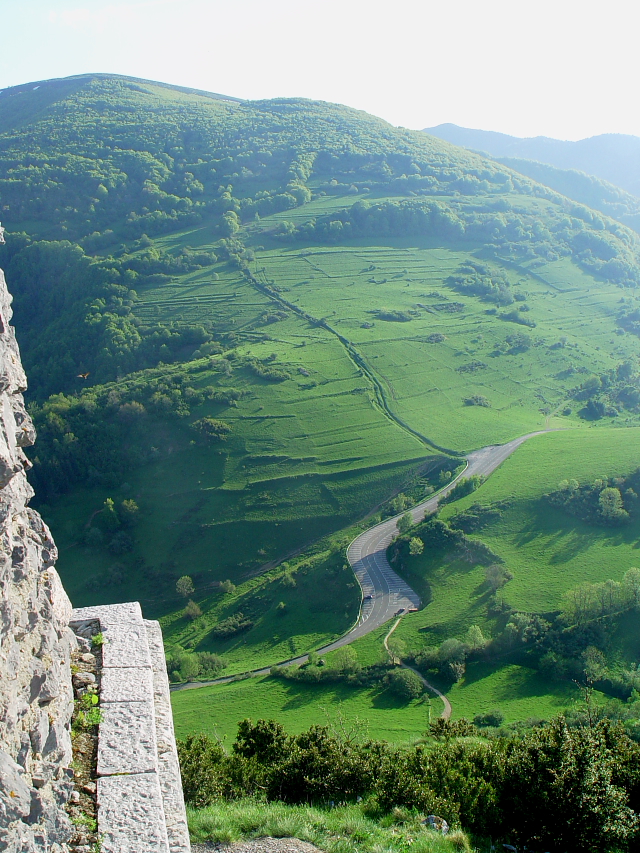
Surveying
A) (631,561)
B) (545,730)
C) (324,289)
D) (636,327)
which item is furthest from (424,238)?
Answer: (545,730)

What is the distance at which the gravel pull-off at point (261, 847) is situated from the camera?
12.9 meters

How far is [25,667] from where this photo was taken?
427 inches

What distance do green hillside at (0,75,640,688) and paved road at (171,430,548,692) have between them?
2.22m

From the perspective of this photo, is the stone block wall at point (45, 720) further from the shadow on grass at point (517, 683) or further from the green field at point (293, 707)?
the shadow on grass at point (517, 683)

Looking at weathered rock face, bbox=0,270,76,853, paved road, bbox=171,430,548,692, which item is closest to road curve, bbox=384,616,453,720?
paved road, bbox=171,430,548,692

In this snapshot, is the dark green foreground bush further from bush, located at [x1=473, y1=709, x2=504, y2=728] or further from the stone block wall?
bush, located at [x1=473, y1=709, x2=504, y2=728]

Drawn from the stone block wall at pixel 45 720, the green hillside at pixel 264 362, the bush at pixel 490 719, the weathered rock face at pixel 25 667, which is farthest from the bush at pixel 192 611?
the weathered rock face at pixel 25 667

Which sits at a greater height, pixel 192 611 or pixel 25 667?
pixel 25 667

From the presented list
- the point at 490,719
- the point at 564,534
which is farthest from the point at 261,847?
the point at 564,534

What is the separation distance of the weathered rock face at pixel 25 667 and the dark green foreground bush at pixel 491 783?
8113 millimetres

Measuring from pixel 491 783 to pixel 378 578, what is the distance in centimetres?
5889

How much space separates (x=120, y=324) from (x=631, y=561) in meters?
111

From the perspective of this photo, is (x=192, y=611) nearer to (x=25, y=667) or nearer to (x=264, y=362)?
(x=264, y=362)

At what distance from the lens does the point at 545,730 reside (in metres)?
19.1
